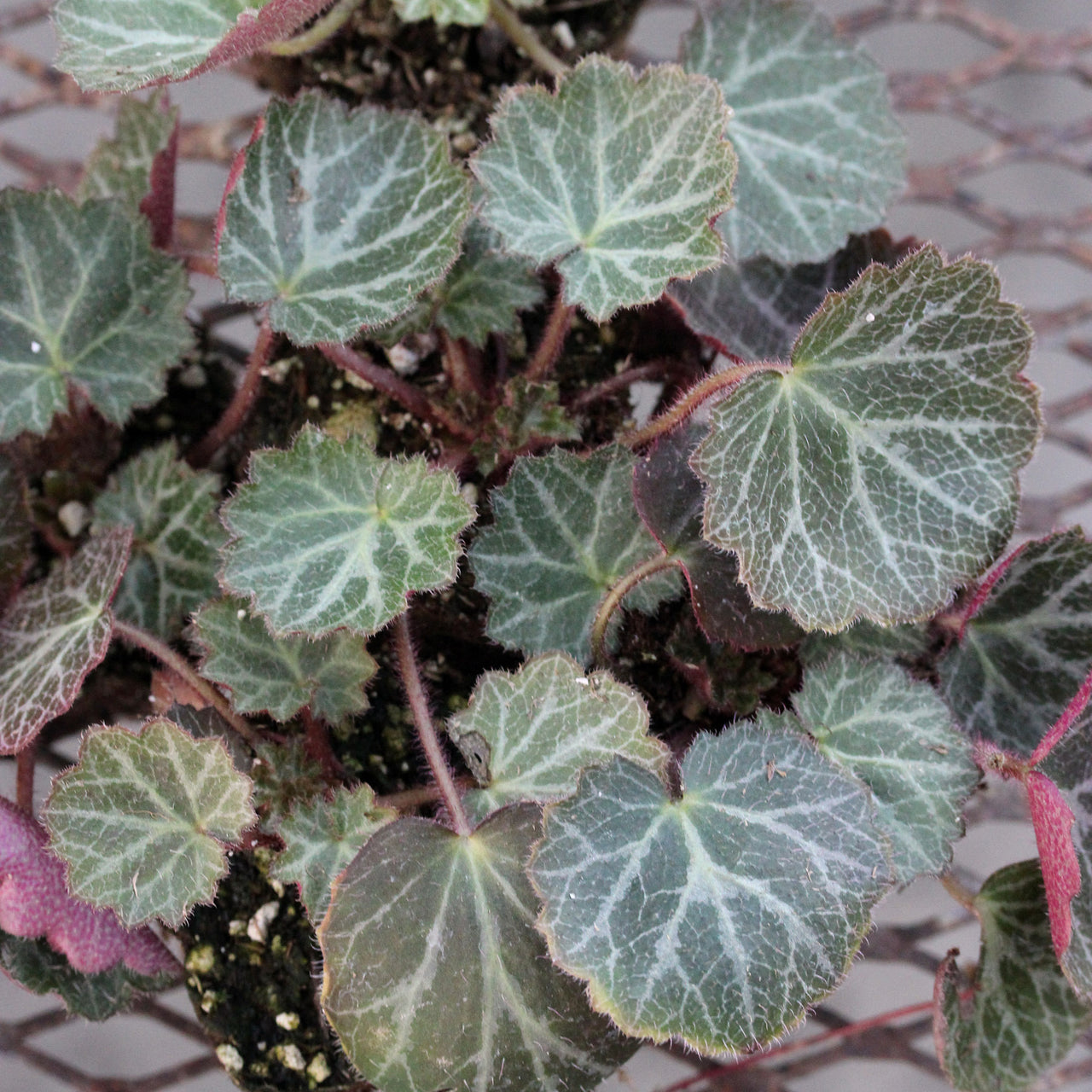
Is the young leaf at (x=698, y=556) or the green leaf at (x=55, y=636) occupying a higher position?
the young leaf at (x=698, y=556)

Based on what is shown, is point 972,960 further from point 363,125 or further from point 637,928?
point 363,125

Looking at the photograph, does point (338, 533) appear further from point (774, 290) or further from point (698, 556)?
point (774, 290)

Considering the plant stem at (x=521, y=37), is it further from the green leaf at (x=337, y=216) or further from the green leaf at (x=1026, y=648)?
the green leaf at (x=1026, y=648)

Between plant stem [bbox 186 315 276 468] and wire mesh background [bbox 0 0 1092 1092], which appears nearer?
plant stem [bbox 186 315 276 468]

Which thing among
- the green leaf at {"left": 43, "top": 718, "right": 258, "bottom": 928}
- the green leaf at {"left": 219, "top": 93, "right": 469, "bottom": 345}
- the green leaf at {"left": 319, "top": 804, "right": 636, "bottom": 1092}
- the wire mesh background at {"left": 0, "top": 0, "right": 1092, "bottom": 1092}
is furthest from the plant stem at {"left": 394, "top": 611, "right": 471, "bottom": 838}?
the wire mesh background at {"left": 0, "top": 0, "right": 1092, "bottom": 1092}

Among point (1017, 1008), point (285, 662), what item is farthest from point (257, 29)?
point (1017, 1008)

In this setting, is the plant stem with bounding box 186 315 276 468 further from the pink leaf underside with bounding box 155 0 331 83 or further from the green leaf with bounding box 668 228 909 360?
the green leaf with bounding box 668 228 909 360

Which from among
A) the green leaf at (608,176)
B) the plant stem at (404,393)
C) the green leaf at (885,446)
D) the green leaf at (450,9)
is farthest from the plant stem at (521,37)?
the green leaf at (885,446)
